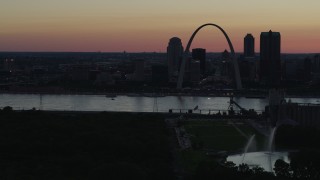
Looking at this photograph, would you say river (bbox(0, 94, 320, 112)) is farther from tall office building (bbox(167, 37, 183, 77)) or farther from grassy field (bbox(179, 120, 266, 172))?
tall office building (bbox(167, 37, 183, 77))

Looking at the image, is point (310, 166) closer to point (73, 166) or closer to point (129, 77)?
point (73, 166)

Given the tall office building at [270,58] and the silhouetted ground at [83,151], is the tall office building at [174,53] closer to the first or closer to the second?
the tall office building at [270,58]

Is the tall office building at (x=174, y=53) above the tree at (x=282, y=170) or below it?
above

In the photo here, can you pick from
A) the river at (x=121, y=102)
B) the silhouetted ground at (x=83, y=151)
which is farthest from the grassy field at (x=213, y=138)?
the river at (x=121, y=102)

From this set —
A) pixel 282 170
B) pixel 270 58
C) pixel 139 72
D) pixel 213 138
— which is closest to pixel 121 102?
pixel 213 138

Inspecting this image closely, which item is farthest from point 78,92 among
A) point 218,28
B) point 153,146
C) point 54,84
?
point 153,146

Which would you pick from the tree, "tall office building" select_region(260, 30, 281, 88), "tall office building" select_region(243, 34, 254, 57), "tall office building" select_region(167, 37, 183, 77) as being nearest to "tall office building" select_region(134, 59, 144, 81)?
"tall office building" select_region(167, 37, 183, 77)

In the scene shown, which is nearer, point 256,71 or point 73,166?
point 73,166
